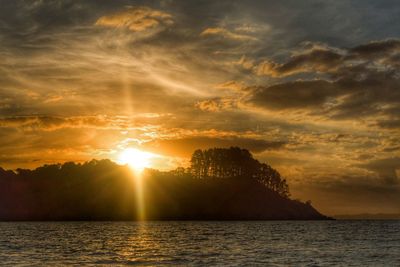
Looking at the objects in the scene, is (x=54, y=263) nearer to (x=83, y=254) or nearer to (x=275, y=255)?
(x=83, y=254)

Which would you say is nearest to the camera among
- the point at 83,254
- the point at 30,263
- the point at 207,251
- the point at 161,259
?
the point at 30,263

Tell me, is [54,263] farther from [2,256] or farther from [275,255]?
[275,255]

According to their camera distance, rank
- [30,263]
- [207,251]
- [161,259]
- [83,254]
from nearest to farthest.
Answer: [30,263] < [161,259] < [83,254] < [207,251]

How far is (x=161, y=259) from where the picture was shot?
220 feet

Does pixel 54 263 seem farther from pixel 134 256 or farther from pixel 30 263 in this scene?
pixel 134 256

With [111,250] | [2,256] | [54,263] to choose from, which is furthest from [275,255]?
[2,256]

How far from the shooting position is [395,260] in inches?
2689

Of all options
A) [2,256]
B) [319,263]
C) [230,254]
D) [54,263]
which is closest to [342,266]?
[319,263]

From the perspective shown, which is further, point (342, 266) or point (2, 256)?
point (2, 256)

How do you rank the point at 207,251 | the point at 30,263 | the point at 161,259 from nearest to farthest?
the point at 30,263
the point at 161,259
the point at 207,251

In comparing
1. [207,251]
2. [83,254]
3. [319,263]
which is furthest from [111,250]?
[319,263]

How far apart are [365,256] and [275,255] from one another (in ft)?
45.9

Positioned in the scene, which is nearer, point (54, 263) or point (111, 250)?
point (54, 263)

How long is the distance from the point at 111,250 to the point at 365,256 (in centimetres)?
3968
